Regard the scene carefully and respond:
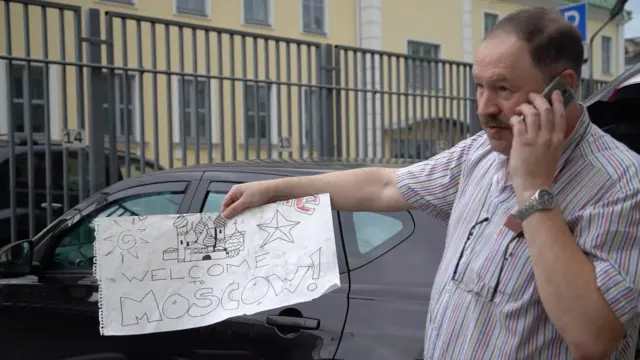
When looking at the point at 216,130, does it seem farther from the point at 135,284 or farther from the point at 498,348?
the point at 498,348

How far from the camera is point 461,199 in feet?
5.74

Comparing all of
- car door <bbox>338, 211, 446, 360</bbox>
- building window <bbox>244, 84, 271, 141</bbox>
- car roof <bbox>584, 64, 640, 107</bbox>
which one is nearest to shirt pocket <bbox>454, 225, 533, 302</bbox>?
car door <bbox>338, 211, 446, 360</bbox>

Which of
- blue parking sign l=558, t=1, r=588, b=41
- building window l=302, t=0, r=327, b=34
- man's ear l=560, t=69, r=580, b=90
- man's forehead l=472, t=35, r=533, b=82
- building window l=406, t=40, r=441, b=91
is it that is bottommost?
man's ear l=560, t=69, r=580, b=90

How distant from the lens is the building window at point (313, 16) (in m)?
17.8

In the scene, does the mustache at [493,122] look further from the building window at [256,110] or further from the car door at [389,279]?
the building window at [256,110]

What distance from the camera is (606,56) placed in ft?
88.5

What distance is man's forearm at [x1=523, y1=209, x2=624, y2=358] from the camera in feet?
4.40

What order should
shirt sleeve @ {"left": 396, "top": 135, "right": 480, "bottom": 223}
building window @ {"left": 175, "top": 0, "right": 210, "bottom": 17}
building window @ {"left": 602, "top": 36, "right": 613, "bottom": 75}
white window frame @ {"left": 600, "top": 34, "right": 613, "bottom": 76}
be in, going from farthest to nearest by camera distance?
building window @ {"left": 602, "top": 36, "right": 613, "bottom": 75}
white window frame @ {"left": 600, "top": 34, "right": 613, "bottom": 76}
building window @ {"left": 175, "top": 0, "right": 210, "bottom": 17}
shirt sleeve @ {"left": 396, "top": 135, "right": 480, "bottom": 223}

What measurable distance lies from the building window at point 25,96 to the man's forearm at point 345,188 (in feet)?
12.8

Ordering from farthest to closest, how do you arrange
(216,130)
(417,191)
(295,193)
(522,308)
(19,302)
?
(216,130), (19,302), (295,193), (417,191), (522,308)

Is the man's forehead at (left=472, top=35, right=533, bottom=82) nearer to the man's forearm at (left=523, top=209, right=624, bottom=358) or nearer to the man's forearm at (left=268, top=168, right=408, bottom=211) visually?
the man's forearm at (left=523, top=209, right=624, bottom=358)

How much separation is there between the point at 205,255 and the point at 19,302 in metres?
1.82

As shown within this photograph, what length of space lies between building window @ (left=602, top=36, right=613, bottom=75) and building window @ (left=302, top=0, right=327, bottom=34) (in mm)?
13077

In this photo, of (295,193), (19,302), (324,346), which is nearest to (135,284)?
(295,193)
